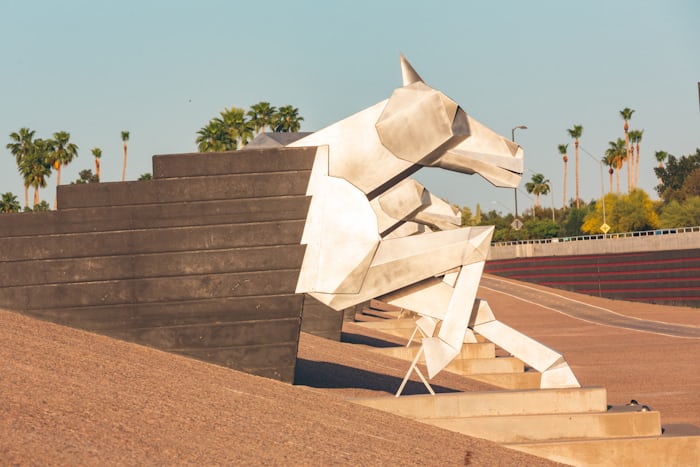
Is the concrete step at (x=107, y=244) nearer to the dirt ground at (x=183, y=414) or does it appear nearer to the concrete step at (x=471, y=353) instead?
the dirt ground at (x=183, y=414)

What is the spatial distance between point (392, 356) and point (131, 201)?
13875mm

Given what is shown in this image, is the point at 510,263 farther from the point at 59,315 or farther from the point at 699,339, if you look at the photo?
the point at 59,315

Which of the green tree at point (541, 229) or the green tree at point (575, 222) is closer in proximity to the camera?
the green tree at point (541, 229)

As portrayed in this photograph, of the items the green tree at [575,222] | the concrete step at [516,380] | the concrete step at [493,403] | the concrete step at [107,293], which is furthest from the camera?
the green tree at [575,222]

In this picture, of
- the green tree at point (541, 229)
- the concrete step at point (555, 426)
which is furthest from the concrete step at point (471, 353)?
the green tree at point (541, 229)

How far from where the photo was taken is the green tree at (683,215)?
101 metres

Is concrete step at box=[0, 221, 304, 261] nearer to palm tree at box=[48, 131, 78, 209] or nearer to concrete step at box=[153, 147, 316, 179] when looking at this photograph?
concrete step at box=[153, 147, 316, 179]

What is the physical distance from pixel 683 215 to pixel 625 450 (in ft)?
300

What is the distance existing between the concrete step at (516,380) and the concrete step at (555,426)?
32.4 feet

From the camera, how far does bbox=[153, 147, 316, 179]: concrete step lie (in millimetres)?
19250

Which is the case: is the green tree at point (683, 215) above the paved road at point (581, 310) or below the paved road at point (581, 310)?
above

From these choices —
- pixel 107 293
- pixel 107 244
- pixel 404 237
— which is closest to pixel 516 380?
pixel 404 237

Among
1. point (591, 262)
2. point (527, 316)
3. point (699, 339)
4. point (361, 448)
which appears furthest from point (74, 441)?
point (591, 262)

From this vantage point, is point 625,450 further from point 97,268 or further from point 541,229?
point 541,229
